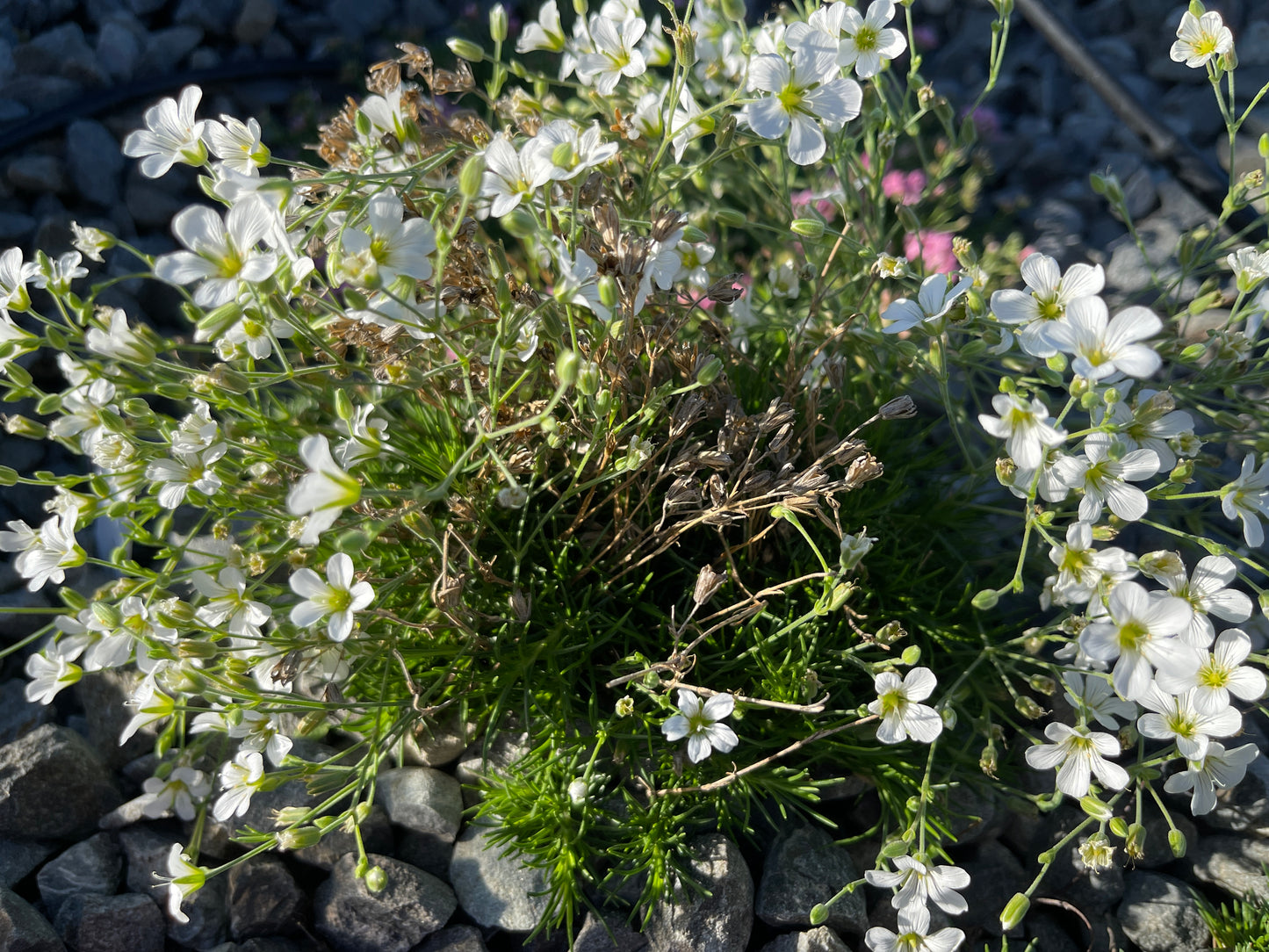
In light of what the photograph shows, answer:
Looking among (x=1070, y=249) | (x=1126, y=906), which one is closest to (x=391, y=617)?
(x=1126, y=906)

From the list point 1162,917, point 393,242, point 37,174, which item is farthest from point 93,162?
point 1162,917

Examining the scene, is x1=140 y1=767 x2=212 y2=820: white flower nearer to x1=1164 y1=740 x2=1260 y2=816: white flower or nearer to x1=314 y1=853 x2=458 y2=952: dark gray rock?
x1=314 y1=853 x2=458 y2=952: dark gray rock

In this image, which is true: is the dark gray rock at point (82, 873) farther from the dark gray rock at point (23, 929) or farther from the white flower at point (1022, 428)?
the white flower at point (1022, 428)

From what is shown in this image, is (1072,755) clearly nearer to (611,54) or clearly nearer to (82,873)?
(611,54)


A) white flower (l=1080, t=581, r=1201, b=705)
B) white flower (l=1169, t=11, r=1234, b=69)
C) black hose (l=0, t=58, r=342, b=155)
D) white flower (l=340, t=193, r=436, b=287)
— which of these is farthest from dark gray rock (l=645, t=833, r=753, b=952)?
black hose (l=0, t=58, r=342, b=155)

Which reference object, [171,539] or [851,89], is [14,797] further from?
[851,89]
